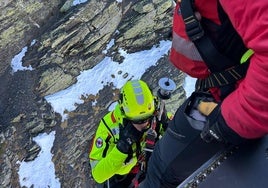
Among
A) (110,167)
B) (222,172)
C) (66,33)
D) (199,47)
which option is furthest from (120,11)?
(222,172)

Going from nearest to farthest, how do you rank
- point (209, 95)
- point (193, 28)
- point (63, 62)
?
point (193, 28) → point (209, 95) → point (63, 62)

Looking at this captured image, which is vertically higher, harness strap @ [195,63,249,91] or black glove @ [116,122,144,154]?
harness strap @ [195,63,249,91]

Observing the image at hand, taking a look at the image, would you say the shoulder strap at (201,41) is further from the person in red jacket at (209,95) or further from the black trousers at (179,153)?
the black trousers at (179,153)

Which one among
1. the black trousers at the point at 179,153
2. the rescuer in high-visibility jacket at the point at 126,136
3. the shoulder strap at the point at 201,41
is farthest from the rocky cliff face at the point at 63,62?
the shoulder strap at the point at 201,41

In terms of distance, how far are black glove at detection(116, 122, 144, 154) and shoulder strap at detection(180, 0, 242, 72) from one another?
8.59 ft

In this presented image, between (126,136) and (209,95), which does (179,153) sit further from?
(126,136)

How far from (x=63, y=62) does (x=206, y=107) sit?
5406mm

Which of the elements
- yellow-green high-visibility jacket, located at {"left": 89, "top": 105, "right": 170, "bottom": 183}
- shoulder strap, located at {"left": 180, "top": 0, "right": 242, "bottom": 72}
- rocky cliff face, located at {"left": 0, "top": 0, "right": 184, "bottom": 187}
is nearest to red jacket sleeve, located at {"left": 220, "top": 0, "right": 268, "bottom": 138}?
shoulder strap, located at {"left": 180, "top": 0, "right": 242, "bottom": 72}

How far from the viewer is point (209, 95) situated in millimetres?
3445

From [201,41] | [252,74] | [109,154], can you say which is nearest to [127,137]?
[109,154]

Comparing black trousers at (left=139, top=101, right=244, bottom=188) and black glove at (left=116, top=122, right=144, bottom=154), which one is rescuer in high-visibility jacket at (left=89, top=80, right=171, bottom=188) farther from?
black trousers at (left=139, top=101, right=244, bottom=188)

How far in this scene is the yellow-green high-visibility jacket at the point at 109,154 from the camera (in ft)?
19.3

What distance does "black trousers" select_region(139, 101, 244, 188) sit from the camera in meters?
3.40

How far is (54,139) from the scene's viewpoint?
756cm
